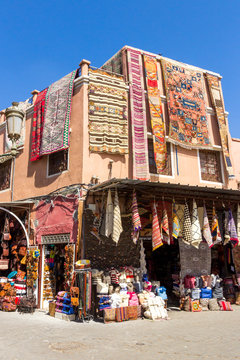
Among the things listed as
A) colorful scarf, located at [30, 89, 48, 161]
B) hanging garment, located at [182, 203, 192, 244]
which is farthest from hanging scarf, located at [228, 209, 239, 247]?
colorful scarf, located at [30, 89, 48, 161]

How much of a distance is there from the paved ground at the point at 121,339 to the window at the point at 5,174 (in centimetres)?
565

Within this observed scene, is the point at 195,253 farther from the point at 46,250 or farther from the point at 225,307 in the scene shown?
the point at 46,250

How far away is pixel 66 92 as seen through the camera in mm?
10289

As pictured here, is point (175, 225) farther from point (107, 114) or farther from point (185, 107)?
point (185, 107)

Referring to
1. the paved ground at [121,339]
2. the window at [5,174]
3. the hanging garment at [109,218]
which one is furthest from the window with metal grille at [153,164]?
the window at [5,174]

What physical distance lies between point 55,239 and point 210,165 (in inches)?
245

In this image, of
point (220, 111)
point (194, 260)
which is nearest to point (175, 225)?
point (194, 260)

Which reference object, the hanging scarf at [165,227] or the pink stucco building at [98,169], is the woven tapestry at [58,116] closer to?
the pink stucco building at [98,169]

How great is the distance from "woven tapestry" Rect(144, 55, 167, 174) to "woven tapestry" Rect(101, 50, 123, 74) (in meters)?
0.91

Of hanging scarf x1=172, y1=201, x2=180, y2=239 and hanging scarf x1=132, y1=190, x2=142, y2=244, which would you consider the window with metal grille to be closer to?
hanging scarf x1=172, y1=201, x2=180, y2=239

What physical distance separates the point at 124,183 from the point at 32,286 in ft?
14.5

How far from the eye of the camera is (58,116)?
10281mm

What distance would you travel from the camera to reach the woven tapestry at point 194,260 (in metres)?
9.90

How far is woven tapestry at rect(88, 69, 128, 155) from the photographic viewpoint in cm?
963
